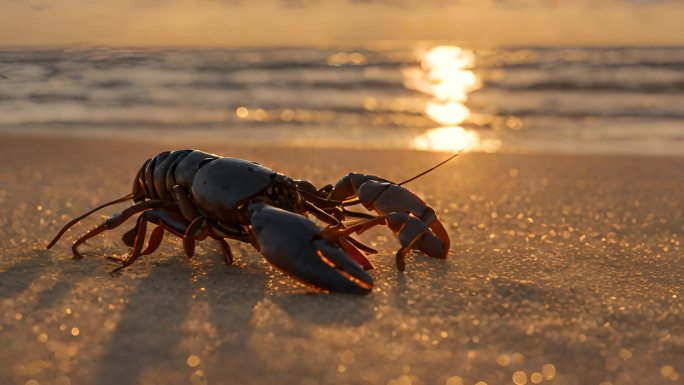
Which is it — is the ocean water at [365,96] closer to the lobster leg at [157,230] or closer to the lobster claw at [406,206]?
the lobster claw at [406,206]

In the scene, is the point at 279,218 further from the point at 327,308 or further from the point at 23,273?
the point at 23,273

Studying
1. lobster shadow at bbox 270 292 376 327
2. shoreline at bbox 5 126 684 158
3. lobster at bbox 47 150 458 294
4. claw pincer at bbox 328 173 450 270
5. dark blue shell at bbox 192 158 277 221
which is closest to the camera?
lobster shadow at bbox 270 292 376 327

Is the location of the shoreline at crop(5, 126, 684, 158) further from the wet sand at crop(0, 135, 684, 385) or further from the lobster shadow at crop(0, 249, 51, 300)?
the lobster shadow at crop(0, 249, 51, 300)

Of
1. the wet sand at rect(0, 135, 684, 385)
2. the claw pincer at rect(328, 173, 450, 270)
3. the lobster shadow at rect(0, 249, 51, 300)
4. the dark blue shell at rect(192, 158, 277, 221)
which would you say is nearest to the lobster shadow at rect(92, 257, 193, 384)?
the wet sand at rect(0, 135, 684, 385)

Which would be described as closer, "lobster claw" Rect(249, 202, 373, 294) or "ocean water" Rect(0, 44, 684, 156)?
"lobster claw" Rect(249, 202, 373, 294)

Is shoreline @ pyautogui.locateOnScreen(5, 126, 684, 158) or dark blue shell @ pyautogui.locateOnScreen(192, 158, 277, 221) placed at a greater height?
dark blue shell @ pyautogui.locateOnScreen(192, 158, 277, 221)

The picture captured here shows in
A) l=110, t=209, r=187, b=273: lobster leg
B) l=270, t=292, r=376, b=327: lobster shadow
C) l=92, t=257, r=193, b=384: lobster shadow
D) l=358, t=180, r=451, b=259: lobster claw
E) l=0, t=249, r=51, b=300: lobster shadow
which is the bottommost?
l=0, t=249, r=51, b=300: lobster shadow

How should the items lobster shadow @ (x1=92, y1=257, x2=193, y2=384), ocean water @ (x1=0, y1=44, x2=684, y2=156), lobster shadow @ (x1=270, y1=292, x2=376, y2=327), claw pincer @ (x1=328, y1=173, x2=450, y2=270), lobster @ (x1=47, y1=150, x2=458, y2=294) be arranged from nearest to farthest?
lobster shadow @ (x1=92, y1=257, x2=193, y2=384)
lobster shadow @ (x1=270, y1=292, x2=376, y2=327)
lobster @ (x1=47, y1=150, x2=458, y2=294)
claw pincer @ (x1=328, y1=173, x2=450, y2=270)
ocean water @ (x1=0, y1=44, x2=684, y2=156)
